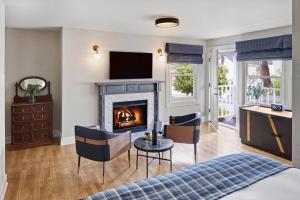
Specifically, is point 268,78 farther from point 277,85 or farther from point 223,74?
point 223,74

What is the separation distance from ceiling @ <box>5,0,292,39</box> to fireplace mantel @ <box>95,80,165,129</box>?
1.06 metres

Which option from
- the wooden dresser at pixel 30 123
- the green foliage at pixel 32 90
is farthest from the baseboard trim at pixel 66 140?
the green foliage at pixel 32 90

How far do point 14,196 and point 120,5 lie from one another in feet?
8.43

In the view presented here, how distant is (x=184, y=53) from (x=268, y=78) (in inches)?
75.8

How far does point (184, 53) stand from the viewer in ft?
18.5

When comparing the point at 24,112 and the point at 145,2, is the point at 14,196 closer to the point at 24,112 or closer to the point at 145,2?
the point at 24,112

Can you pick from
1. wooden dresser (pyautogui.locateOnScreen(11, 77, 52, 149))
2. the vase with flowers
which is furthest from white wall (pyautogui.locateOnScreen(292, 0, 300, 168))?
wooden dresser (pyautogui.locateOnScreen(11, 77, 52, 149))

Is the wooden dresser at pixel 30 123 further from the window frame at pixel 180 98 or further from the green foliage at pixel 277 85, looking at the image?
the green foliage at pixel 277 85

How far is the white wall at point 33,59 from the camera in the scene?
4566 mm

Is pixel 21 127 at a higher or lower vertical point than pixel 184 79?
lower

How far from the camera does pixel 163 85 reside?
5570 millimetres

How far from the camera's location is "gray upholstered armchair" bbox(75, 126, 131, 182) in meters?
2.95

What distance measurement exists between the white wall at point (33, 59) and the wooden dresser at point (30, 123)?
0.41 meters

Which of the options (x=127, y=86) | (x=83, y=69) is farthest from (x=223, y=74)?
(x=83, y=69)
